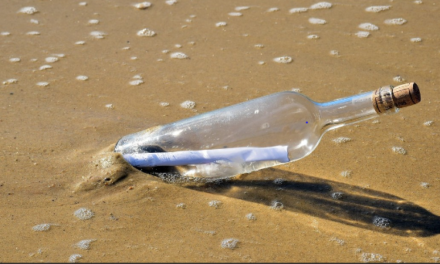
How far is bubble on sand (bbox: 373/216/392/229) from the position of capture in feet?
6.46

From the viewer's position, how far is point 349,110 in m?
1.93

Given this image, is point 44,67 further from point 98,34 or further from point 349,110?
point 349,110

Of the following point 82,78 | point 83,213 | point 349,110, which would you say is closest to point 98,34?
point 82,78

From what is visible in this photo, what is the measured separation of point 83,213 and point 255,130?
0.78 metres

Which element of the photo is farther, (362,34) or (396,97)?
(362,34)

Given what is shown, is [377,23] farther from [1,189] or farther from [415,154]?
[1,189]

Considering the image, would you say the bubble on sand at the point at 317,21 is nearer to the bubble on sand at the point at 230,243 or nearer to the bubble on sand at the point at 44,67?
the bubble on sand at the point at 44,67

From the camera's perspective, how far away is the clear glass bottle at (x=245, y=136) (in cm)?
198

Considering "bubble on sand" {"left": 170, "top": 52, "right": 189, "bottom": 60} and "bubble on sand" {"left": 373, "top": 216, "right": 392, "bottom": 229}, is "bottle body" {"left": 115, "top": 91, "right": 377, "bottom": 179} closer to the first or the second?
"bubble on sand" {"left": 373, "top": 216, "right": 392, "bottom": 229}

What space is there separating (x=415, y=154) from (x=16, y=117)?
2117 millimetres

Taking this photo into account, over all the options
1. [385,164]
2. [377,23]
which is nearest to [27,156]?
[385,164]

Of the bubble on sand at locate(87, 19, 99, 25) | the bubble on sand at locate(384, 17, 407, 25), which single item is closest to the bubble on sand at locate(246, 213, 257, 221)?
the bubble on sand at locate(384, 17, 407, 25)

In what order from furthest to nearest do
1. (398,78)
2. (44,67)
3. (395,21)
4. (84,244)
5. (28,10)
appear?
(28,10) → (395,21) → (44,67) → (398,78) → (84,244)

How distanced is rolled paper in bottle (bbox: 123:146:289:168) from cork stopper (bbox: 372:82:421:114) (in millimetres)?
404
